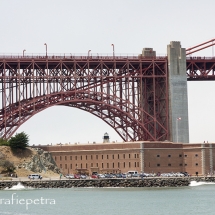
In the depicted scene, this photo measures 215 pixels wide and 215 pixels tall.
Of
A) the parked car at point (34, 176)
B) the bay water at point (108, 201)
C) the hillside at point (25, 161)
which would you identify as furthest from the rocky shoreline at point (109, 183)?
the hillside at point (25, 161)

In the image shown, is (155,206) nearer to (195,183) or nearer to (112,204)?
(112,204)

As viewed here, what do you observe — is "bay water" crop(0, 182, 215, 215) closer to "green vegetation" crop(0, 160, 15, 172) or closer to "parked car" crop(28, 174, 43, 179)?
"parked car" crop(28, 174, 43, 179)

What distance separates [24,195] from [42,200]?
384 inches

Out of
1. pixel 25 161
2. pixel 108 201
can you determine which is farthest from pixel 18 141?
pixel 108 201

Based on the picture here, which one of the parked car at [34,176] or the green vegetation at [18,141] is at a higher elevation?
the green vegetation at [18,141]

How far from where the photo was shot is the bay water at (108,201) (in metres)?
148

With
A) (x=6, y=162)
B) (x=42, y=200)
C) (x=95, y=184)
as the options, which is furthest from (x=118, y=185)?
(x=42, y=200)

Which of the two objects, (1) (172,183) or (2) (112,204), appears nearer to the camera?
(2) (112,204)

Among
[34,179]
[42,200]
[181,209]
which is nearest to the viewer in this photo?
[181,209]

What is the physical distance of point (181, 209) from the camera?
15062cm

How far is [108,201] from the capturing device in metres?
162

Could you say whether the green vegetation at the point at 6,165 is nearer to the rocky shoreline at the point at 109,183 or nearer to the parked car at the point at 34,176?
the parked car at the point at 34,176

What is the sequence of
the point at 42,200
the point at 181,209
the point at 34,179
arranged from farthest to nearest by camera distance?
the point at 34,179 → the point at 42,200 → the point at 181,209

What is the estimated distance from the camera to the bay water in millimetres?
147750
